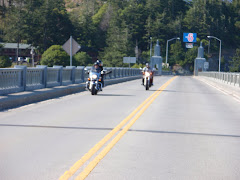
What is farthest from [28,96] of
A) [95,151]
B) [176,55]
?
[176,55]

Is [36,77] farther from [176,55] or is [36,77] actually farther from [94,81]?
[176,55]

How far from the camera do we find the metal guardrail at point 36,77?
17.2 metres

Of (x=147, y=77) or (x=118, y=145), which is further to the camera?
(x=147, y=77)

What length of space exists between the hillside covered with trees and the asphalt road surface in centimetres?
10716

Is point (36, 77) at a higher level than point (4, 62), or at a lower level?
lower

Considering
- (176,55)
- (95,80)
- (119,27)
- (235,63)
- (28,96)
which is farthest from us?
(235,63)

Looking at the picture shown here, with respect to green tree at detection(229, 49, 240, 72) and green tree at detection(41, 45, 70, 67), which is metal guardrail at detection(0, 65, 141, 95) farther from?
green tree at detection(229, 49, 240, 72)

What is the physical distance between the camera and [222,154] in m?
7.93

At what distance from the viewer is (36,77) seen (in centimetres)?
2091

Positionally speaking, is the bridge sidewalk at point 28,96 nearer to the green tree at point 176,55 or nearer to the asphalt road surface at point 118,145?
the asphalt road surface at point 118,145

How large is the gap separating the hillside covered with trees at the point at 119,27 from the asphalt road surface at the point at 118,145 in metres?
107

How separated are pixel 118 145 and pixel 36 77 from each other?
43.1ft

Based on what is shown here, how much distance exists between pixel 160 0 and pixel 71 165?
189774 millimetres

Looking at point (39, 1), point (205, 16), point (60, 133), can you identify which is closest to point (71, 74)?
point (60, 133)
